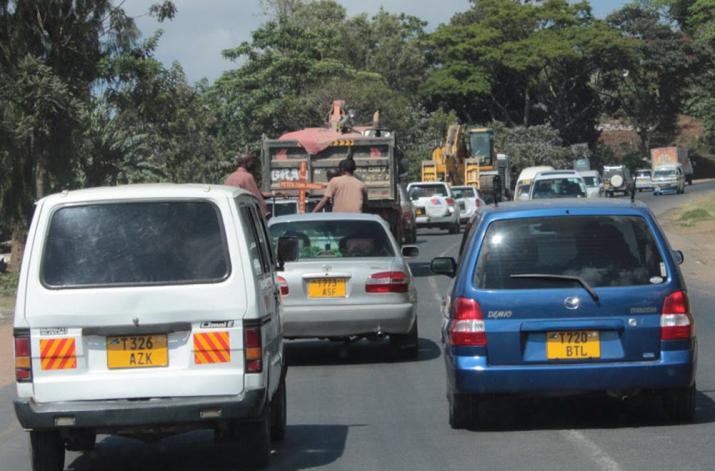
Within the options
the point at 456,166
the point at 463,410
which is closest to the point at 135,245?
the point at 463,410

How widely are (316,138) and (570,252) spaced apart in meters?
14.3

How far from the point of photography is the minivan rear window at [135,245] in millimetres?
7168

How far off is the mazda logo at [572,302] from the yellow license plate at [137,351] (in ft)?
9.22

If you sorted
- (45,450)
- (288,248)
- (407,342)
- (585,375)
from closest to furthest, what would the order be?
(45,450) < (585,375) < (288,248) < (407,342)

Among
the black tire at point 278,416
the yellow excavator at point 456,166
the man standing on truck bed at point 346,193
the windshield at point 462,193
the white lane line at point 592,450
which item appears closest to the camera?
the white lane line at point 592,450

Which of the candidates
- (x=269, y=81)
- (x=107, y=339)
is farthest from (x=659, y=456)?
(x=269, y=81)

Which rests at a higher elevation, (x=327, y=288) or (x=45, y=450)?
(x=327, y=288)

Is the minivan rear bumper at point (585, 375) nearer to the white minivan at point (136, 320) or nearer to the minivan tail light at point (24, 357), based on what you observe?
the white minivan at point (136, 320)

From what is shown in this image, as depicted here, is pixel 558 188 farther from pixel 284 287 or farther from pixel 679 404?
pixel 679 404

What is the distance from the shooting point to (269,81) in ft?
165

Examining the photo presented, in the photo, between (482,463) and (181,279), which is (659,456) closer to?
(482,463)

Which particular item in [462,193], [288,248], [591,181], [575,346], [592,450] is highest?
[288,248]

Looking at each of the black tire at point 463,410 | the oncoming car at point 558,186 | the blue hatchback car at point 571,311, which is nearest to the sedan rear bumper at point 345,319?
the black tire at point 463,410

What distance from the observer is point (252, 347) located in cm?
713
